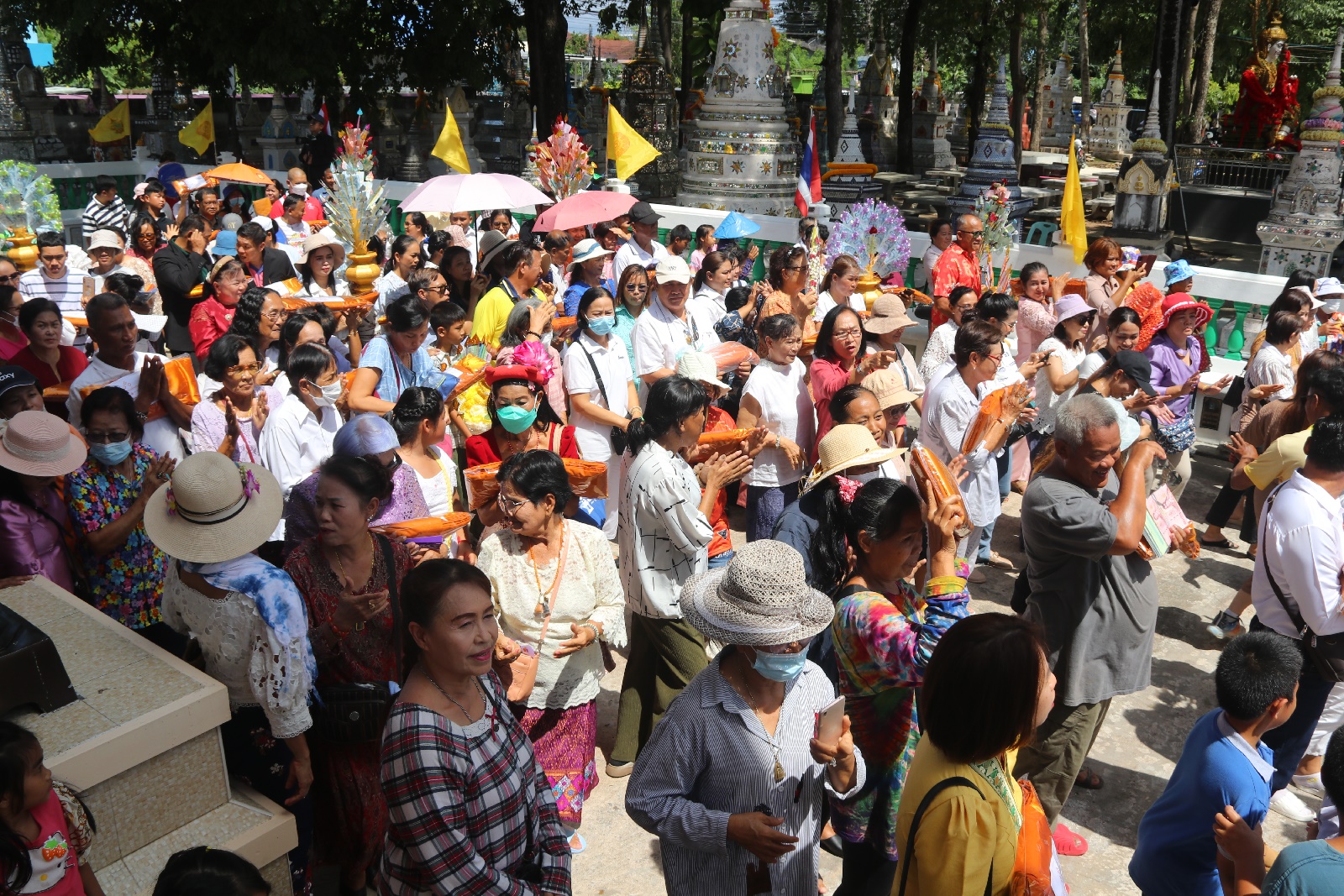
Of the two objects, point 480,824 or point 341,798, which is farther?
point 341,798

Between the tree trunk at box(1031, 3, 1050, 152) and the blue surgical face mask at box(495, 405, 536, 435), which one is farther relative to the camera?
the tree trunk at box(1031, 3, 1050, 152)

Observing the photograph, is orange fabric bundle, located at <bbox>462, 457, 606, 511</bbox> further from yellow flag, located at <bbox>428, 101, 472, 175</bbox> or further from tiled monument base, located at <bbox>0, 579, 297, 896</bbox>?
yellow flag, located at <bbox>428, 101, 472, 175</bbox>

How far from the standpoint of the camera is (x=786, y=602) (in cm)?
254

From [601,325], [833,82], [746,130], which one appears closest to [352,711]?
[601,325]

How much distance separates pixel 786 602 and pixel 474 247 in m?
8.62

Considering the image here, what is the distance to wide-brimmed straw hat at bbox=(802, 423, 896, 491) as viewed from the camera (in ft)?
12.5

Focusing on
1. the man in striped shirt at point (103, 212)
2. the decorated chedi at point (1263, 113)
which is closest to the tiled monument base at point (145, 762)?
the man in striped shirt at point (103, 212)

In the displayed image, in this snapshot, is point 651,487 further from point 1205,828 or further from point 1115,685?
point 1205,828

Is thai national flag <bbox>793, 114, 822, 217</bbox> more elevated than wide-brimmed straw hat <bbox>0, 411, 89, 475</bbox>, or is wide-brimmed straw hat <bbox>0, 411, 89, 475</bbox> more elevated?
thai national flag <bbox>793, 114, 822, 217</bbox>

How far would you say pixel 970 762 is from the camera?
2.29 m

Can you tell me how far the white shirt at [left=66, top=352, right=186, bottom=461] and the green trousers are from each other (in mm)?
2145

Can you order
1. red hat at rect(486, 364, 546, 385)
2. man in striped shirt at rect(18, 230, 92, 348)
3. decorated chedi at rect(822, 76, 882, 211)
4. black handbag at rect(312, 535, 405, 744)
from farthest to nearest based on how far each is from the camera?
decorated chedi at rect(822, 76, 882, 211)
man in striped shirt at rect(18, 230, 92, 348)
red hat at rect(486, 364, 546, 385)
black handbag at rect(312, 535, 405, 744)

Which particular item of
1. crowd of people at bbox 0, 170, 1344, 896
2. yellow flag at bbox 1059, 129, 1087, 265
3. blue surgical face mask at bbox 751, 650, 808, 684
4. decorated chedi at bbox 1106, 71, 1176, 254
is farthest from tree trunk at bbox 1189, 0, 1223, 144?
blue surgical face mask at bbox 751, 650, 808, 684

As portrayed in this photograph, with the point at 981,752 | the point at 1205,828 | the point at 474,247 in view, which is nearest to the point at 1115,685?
the point at 1205,828
